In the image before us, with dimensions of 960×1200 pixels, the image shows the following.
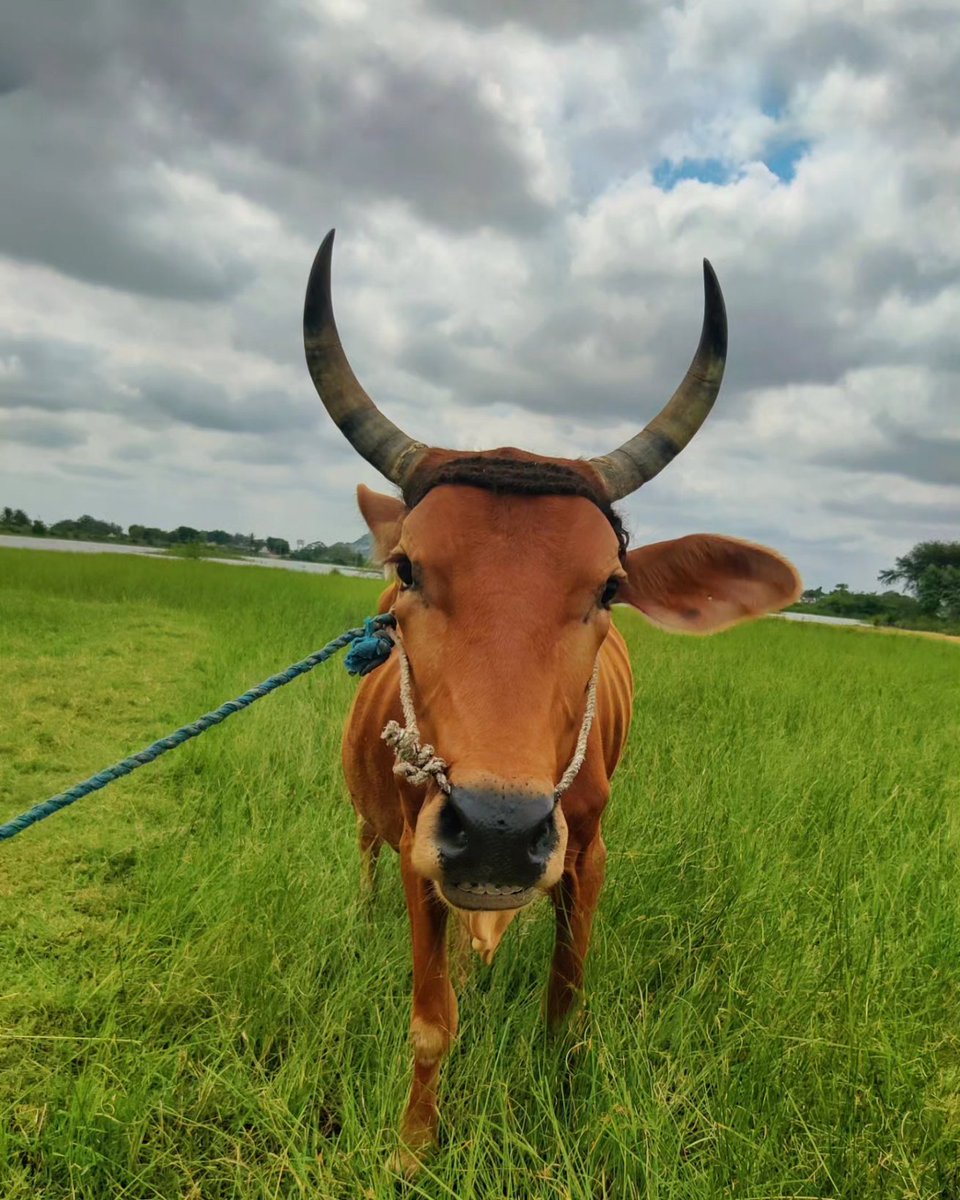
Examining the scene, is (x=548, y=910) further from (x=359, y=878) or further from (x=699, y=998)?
(x=359, y=878)

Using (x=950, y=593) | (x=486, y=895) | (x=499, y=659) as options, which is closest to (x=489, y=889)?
(x=486, y=895)

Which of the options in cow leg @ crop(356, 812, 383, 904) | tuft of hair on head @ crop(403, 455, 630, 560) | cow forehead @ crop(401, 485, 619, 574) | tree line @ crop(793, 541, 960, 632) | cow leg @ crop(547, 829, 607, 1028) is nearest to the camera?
cow forehead @ crop(401, 485, 619, 574)

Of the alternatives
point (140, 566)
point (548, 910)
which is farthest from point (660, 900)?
point (140, 566)

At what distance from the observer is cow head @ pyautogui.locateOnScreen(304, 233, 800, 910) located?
158 cm

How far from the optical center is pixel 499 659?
1732mm

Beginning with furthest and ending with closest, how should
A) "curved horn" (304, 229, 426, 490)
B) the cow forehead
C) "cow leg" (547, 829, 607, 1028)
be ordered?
"cow leg" (547, 829, 607, 1028) → "curved horn" (304, 229, 426, 490) → the cow forehead

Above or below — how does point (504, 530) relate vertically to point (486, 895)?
above

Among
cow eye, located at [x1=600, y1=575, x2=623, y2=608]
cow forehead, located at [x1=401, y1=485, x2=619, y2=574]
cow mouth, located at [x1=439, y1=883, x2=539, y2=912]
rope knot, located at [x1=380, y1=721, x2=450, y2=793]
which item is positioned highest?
cow forehead, located at [x1=401, y1=485, x2=619, y2=574]

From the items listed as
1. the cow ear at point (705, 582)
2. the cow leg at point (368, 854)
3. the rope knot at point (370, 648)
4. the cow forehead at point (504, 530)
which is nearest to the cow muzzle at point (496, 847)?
the cow forehead at point (504, 530)

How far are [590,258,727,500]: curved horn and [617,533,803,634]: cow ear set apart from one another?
0.84 ft

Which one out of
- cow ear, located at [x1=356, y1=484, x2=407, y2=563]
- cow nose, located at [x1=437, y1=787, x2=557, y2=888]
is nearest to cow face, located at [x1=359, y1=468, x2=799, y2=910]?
cow nose, located at [x1=437, y1=787, x2=557, y2=888]

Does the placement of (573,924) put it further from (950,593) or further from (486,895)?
(950,593)

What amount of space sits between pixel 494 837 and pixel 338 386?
1499 mm

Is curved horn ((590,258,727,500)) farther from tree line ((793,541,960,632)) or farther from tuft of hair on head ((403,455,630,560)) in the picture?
tree line ((793,541,960,632))
